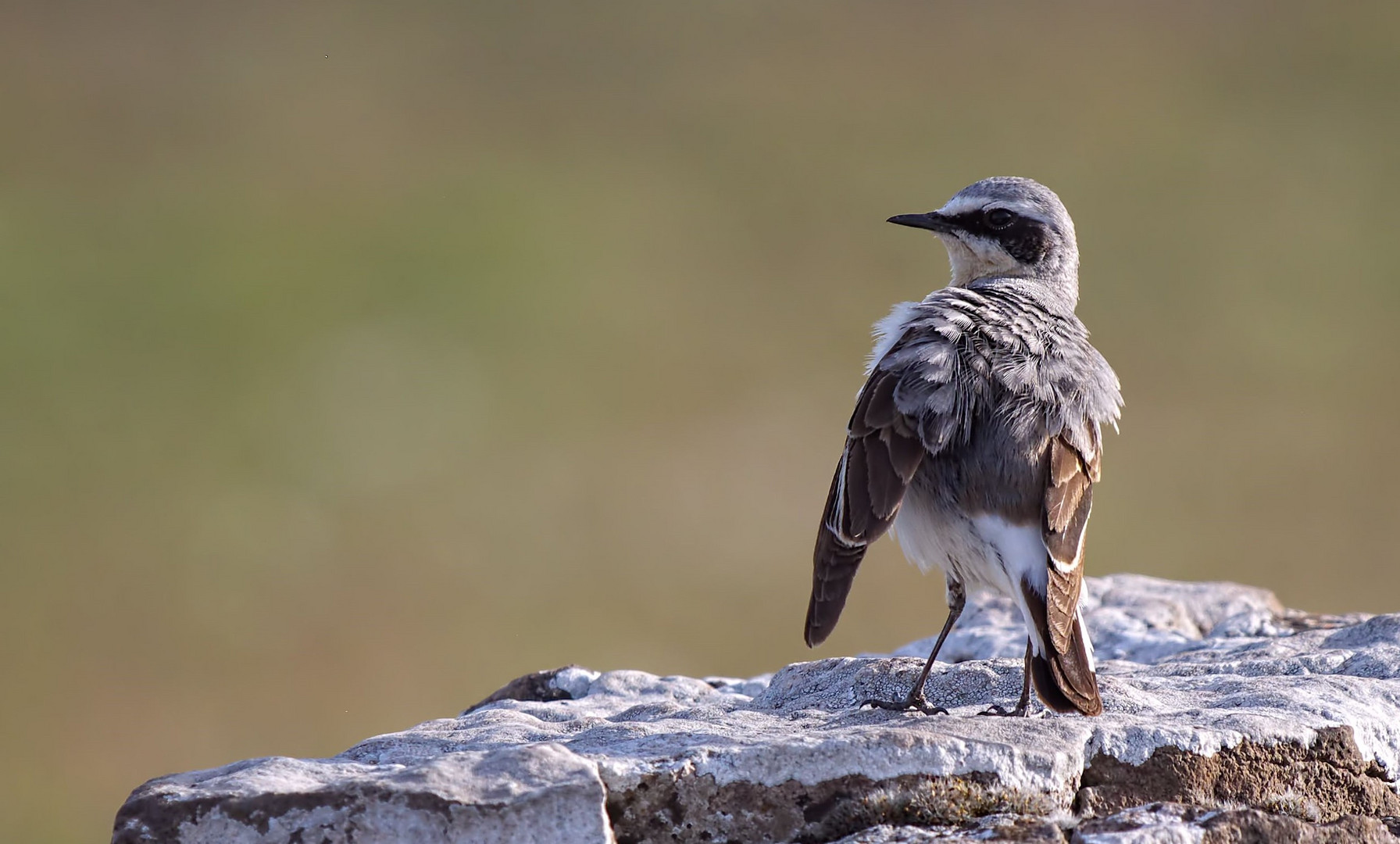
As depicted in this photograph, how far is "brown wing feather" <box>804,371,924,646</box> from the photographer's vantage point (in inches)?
162

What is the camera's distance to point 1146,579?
6797 mm

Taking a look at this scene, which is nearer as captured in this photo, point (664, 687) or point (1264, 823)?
point (1264, 823)

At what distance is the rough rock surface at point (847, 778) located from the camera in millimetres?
2918

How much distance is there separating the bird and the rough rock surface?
347 millimetres

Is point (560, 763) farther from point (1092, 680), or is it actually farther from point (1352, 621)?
point (1352, 621)

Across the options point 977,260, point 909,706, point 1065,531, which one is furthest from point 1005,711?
point 977,260

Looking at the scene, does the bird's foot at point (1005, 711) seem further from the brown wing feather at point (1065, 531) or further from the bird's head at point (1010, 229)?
the bird's head at point (1010, 229)

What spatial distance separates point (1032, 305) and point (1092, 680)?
1.58 m

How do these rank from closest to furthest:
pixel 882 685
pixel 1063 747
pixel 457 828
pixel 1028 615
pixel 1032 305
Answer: pixel 457 828
pixel 1063 747
pixel 1028 615
pixel 882 685
pixel 1032 305

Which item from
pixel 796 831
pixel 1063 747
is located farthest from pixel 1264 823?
pixel 796 831

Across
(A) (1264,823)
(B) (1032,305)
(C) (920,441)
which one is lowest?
(A) (1264,823)

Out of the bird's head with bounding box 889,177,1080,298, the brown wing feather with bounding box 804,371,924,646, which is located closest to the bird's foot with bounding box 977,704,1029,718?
the brown wing feather with bounding box 804,371,924,646

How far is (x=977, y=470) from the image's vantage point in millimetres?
4184

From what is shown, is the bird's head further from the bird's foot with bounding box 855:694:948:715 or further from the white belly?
the bird's foot with bounding box 855:694:948:715
